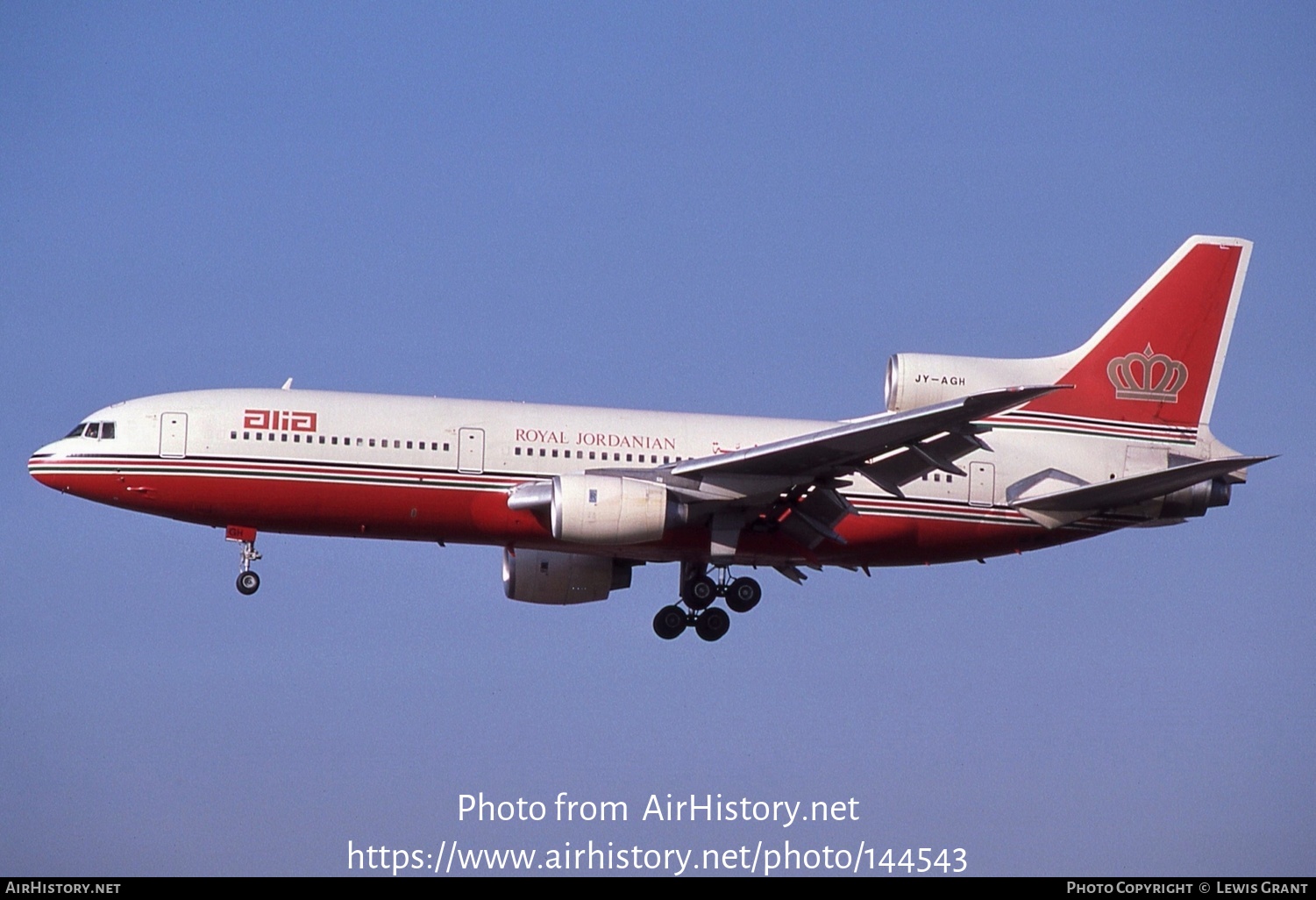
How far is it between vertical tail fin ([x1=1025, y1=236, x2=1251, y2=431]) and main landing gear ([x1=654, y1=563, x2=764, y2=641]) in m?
8.10

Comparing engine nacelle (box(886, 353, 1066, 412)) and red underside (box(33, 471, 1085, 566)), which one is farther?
engine nacelle (box(886, 353, 1066, 412))

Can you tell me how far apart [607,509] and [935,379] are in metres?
9.04

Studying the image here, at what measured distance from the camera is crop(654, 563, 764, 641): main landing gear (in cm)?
4384

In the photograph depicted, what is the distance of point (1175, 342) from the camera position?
45.7 metres

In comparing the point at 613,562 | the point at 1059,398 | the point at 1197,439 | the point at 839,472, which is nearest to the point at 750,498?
the point at 839,472

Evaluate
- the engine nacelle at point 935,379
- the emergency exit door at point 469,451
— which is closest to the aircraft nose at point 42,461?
the emergency exit door at point 469,451

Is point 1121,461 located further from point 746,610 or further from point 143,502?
point 143,502

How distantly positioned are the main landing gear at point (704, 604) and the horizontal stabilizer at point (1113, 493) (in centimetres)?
662

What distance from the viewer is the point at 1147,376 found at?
4525 centimetres

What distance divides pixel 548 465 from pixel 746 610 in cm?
630

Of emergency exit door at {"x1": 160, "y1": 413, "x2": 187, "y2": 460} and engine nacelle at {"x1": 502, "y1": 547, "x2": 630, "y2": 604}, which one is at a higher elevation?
emergency exit door at {"x1": 160, "y1": 413, "x2": 187, "y2": 460}

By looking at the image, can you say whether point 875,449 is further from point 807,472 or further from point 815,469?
point 807,472

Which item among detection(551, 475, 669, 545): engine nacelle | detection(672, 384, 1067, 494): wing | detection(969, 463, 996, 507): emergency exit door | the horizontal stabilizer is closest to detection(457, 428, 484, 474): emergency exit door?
detection(551, 475, 669, 545): engine nacelle

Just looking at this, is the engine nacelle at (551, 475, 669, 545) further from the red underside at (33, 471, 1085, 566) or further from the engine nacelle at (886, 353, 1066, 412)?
the engine nacelle at (886, 353, 1066, 412)
